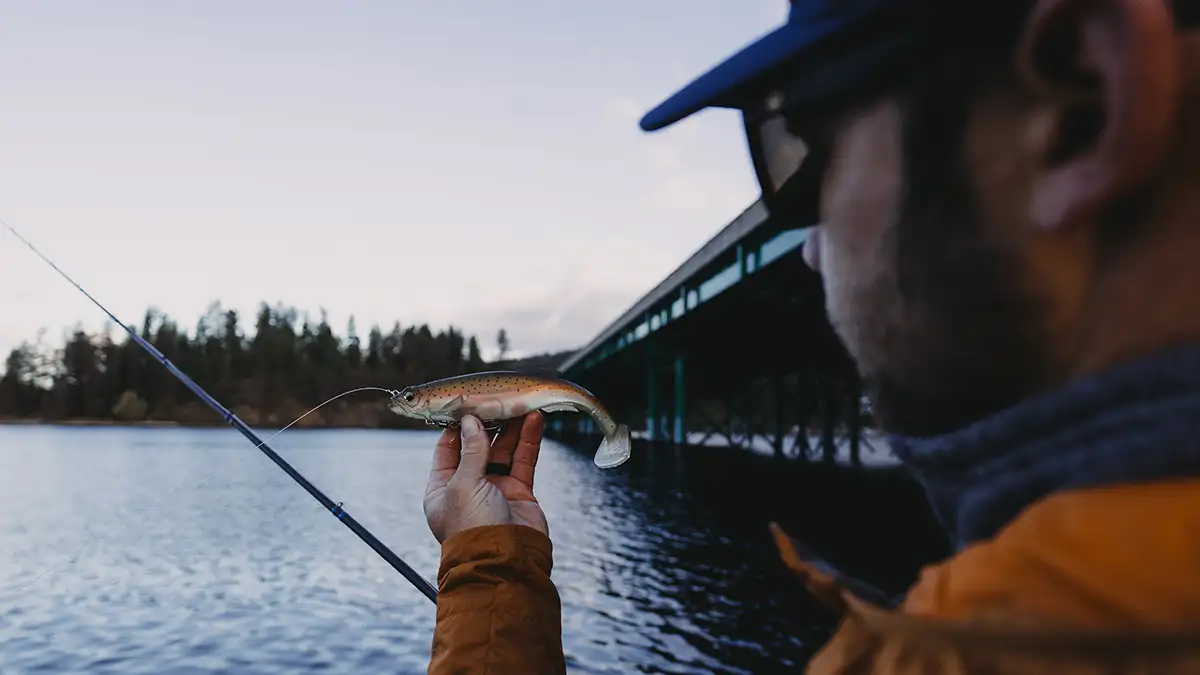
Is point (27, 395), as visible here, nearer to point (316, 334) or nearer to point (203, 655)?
point (316, 334)

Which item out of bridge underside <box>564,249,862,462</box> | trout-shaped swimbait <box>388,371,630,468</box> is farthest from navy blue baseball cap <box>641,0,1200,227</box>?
bridge underside <box>564,249,862,462</box>

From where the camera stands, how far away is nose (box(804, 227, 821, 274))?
133 centimetres

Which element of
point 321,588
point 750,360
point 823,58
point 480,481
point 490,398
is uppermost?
point 750,360

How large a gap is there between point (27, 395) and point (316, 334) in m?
44.1

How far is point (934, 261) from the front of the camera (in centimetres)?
103

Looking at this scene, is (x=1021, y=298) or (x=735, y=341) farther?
(x=735, y=341)

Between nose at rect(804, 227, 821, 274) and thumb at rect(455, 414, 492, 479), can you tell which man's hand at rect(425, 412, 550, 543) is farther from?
nose at rect(804, 227, 821, 274)

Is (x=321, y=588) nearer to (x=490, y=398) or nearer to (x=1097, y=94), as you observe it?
(x=490, y=398)

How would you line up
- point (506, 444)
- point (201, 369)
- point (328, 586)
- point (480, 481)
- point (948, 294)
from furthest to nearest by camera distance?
point (201, 369)
point (328, 586)
point (506, 444)
point (480, 481)
point (948, 294)

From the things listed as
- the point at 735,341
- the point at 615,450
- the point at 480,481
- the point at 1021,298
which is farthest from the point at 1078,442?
the point at 735,341

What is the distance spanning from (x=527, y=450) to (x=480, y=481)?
39cm

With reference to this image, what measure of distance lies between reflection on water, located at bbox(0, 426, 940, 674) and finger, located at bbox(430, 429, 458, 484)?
369cm

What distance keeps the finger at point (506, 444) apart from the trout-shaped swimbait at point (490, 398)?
0.15 ft

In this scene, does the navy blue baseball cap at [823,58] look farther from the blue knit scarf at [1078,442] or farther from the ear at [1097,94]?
the blue knit scarf at [1078,442]
